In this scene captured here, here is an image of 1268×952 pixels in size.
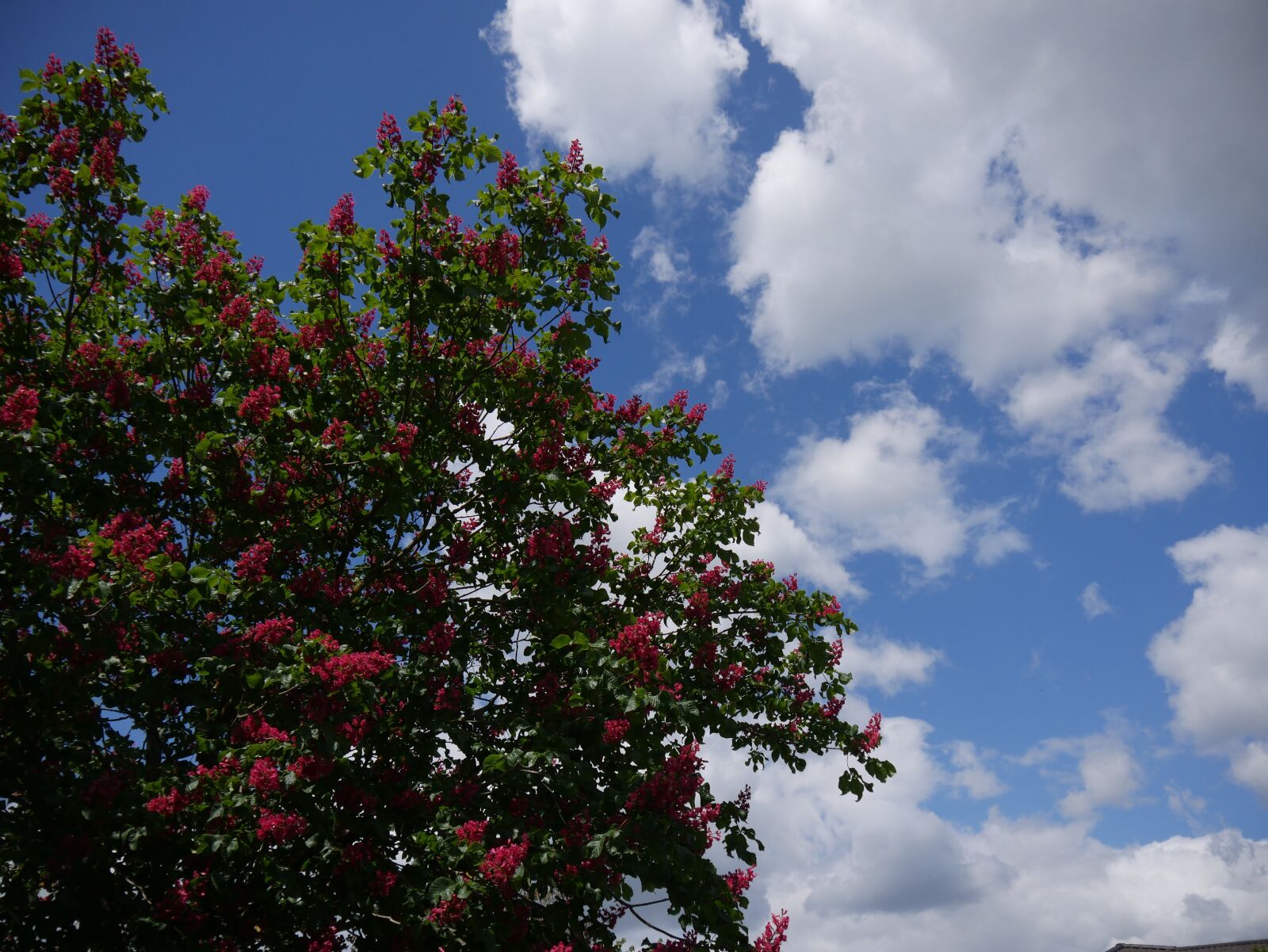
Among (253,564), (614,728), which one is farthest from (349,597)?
(614,728)

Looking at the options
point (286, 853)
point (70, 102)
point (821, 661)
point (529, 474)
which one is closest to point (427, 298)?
point (529, 474)

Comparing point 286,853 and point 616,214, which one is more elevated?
point 616,214

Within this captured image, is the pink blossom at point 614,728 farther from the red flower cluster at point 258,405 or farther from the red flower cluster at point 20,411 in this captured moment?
the red flower cluster at point 20,411

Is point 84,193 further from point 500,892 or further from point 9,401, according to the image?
point 500,892

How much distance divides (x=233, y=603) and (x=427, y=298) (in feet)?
10.6

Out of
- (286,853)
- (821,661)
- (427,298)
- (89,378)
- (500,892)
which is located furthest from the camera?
(821,661)

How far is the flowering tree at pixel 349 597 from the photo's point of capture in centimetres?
656

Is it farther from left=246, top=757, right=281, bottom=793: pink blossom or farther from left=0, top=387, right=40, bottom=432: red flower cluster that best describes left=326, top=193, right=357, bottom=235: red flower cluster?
left=246, top=757, right=281, bottom=793: pink blossom

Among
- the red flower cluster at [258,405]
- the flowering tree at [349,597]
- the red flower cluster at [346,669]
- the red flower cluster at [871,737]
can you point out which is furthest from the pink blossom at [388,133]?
the red flower cluster at [871,737]

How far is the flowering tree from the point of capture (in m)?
6.56

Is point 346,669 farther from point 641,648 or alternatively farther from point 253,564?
point 641,648

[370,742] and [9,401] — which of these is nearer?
[9,401]

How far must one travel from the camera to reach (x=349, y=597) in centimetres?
818

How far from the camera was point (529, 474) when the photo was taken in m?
8.50
